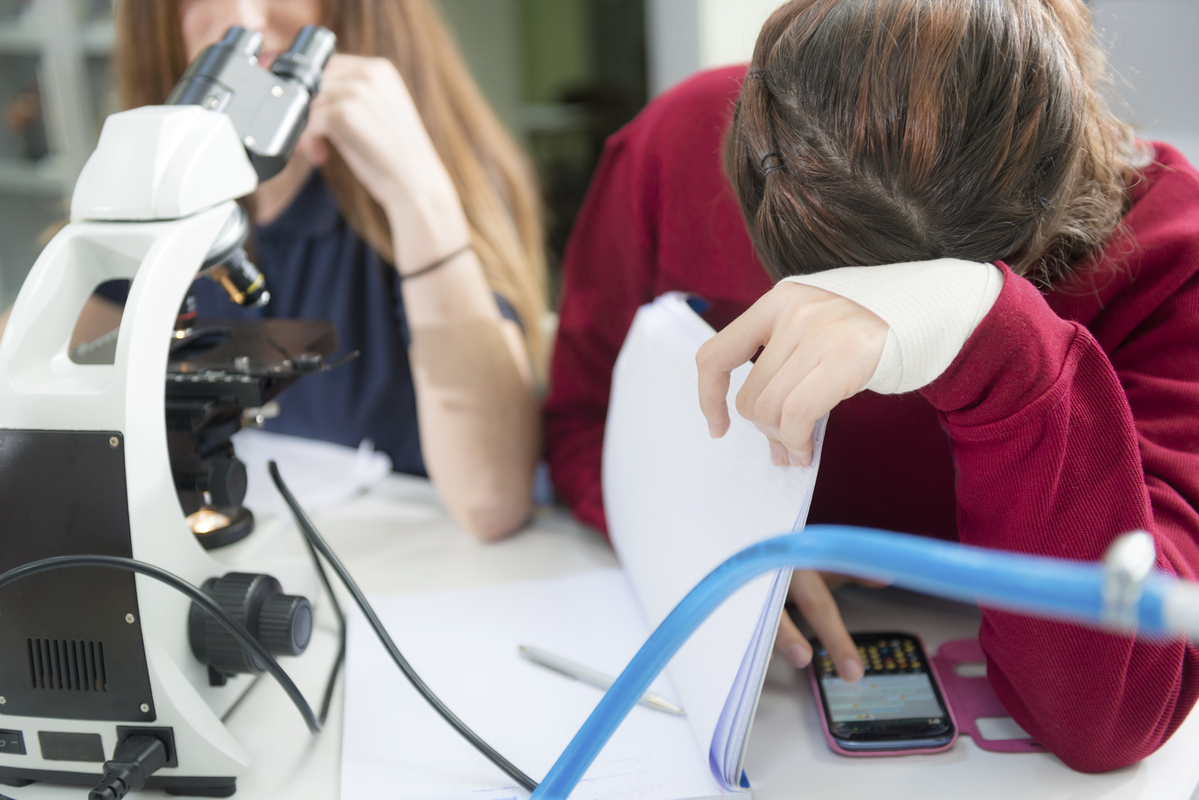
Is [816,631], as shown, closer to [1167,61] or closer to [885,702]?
[885,702]

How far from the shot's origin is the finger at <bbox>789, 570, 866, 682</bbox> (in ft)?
1.80

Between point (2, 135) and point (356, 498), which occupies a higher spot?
point (2, 135)

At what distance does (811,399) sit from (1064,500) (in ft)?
0.56

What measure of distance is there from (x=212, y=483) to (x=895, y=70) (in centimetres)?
47

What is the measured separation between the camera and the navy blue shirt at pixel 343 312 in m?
1.02

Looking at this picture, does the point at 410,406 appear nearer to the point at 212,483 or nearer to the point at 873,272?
the point at 212,483

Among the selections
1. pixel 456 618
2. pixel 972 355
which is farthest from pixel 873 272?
pixel 456 618

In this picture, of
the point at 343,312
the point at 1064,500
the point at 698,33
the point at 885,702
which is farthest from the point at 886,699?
the point at 698,33

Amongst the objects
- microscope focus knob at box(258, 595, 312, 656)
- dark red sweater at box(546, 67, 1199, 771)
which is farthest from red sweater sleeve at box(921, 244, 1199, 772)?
microscope focus knob at box(258, 595, 312, 656)

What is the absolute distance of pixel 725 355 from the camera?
1.44ft

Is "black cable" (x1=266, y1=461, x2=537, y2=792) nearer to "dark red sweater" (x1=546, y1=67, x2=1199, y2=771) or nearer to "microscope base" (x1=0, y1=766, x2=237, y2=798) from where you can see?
"microscope base" (x1=0, y1=766, x2=237, y2=798)

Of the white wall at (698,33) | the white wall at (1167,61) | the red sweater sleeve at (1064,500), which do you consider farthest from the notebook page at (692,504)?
the white wall at (698,33)

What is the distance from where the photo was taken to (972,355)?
404 millimetres

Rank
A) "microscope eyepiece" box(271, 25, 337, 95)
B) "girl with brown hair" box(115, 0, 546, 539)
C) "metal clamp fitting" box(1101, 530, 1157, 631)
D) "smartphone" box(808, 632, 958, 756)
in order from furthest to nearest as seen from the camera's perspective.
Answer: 1. "girl with brown hair" box(115, 0, 546, 539)
2. "microscope eyepiece" box(271, 25, 337, 95)
3. "smartphone" box(808, 632, 958, 756)
4. "metal clamp fitting" box(1101, 530, 1157, 631)
